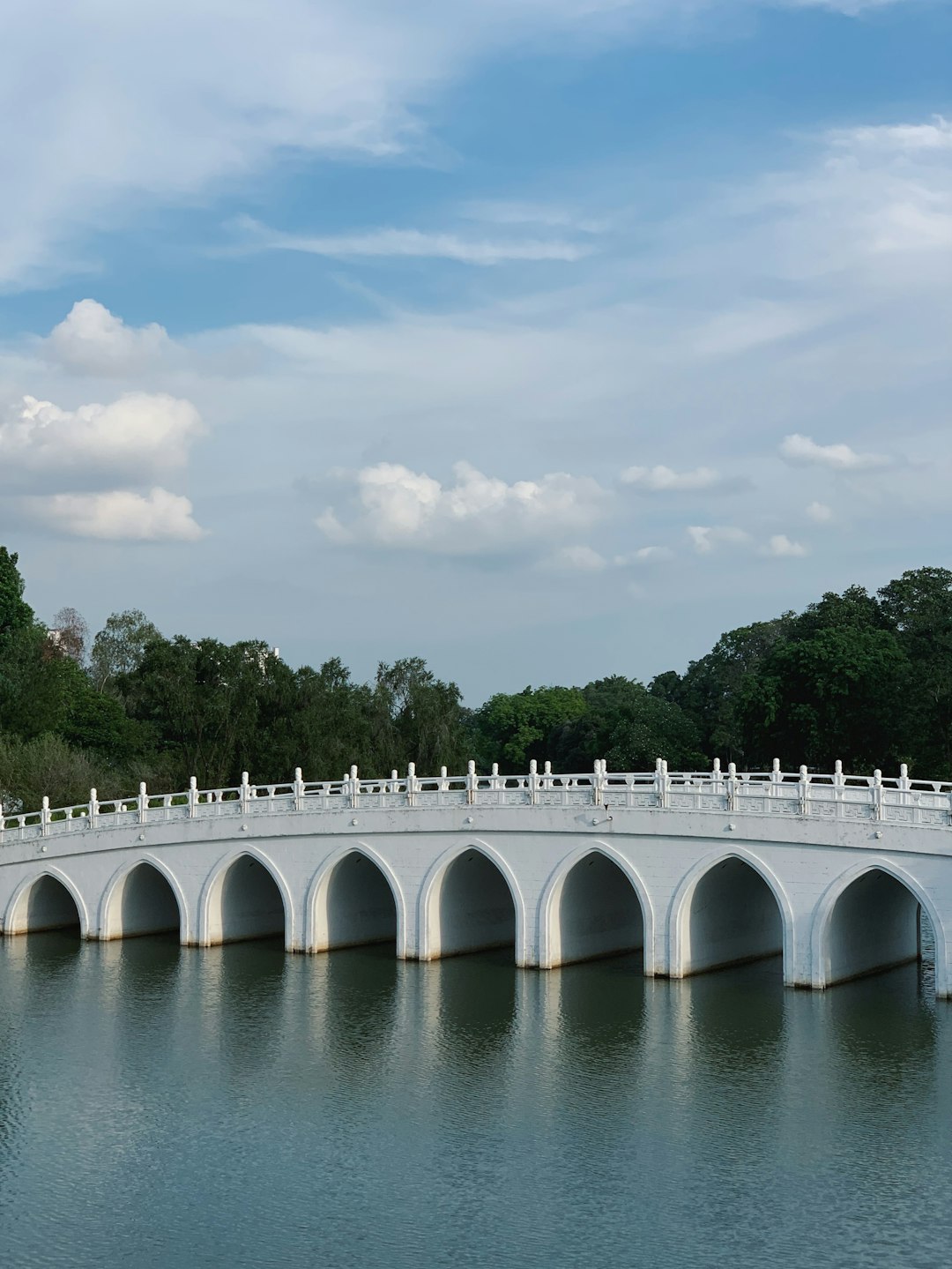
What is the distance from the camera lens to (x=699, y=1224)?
65.9 feet

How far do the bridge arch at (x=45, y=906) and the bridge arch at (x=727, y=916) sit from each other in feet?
63.5

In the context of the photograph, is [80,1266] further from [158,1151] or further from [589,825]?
[589,825]

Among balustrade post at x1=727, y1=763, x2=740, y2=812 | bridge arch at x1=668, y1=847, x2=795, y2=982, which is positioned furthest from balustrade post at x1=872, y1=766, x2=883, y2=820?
balustrade post at x1=727, y1=763, x2=740, y2=812

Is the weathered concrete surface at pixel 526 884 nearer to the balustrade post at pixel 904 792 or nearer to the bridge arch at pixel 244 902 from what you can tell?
the bridge arch at pixel 244 902

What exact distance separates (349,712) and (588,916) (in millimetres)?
32230

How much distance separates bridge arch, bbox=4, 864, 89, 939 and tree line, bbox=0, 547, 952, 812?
6284 millimetres

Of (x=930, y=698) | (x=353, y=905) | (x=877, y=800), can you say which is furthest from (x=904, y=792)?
(x=930, y=698)

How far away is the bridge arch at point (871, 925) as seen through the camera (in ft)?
106

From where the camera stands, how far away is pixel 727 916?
3784 centimetres

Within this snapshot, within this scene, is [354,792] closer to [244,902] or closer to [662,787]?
[244,902]

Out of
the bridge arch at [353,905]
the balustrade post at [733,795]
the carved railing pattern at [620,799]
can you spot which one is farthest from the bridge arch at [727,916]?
the bridge arch at [353,905]

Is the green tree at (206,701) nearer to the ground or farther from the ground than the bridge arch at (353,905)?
farther from the ground

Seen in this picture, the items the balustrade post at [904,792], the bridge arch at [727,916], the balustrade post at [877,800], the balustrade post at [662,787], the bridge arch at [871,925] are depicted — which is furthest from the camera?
the balustrade post at [662,787]

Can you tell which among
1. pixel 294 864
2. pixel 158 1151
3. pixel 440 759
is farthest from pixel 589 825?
pixel 440 759
